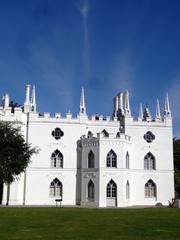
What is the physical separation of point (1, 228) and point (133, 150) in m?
32.3

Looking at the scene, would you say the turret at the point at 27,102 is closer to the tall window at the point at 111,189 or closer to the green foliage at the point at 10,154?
the green foliage at the point at 10,154

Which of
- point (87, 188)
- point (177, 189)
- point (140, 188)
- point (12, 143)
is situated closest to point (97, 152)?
point (87, 188)

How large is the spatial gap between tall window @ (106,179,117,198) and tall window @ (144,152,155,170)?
21.6 feet

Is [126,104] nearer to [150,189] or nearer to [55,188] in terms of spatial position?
[150,189]

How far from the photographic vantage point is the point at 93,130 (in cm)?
4894

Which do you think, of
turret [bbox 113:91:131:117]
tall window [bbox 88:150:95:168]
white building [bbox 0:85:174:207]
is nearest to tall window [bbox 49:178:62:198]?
white building [bbox 0:85:174:207]

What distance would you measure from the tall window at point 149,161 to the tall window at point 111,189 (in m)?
6.58

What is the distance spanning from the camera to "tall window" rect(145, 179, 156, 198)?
48.1 metres

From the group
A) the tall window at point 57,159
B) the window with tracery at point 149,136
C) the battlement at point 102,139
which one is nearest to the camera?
the battlement at point 102,139

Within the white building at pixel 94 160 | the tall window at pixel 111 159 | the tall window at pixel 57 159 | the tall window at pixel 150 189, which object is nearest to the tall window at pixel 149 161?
the white building at pixel 94 160

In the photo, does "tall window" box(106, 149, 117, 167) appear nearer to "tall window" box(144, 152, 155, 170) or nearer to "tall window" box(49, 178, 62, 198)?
"tall window" box(144, 152, 155, 170)

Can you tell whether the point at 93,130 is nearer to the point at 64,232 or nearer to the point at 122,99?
the point at 122,99

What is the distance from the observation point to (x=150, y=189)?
48344 mm

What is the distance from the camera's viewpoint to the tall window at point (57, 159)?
46.8 meters
